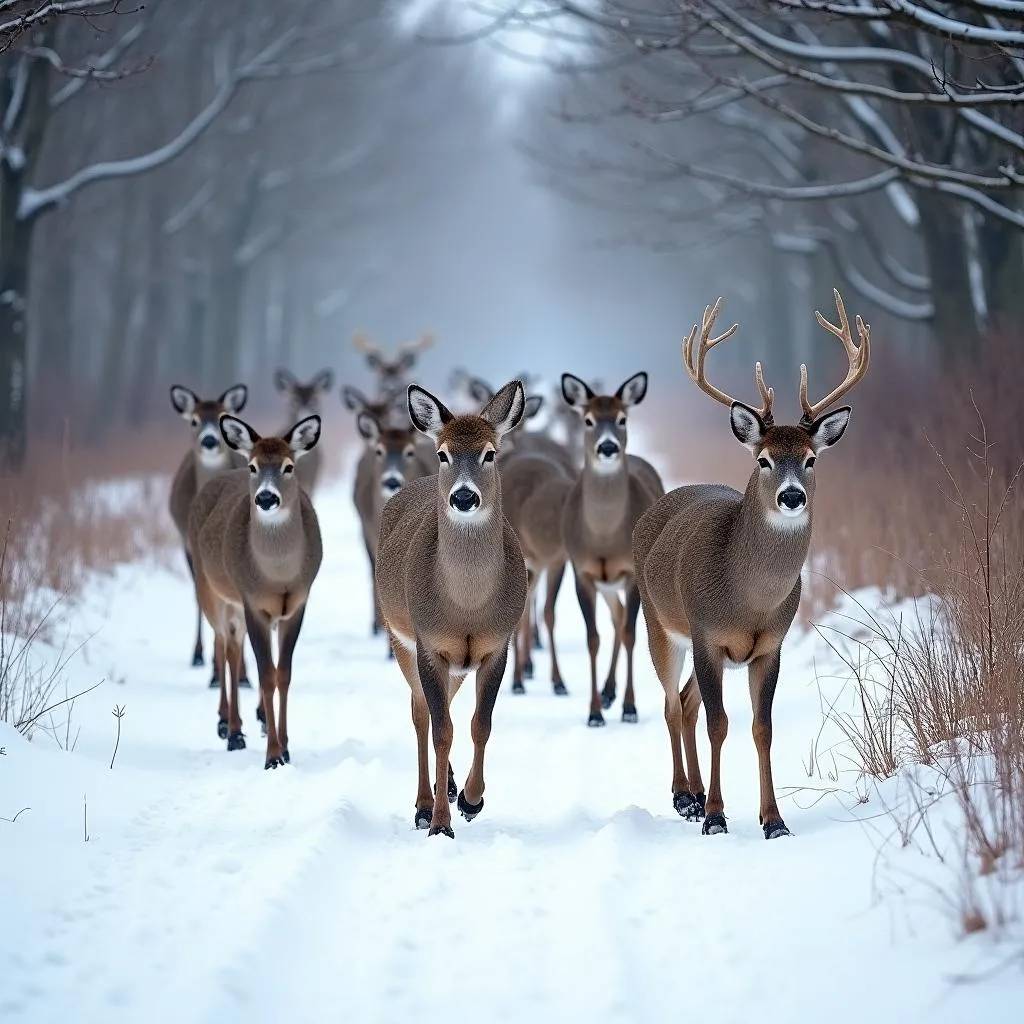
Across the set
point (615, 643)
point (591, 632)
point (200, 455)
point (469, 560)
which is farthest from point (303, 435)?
point (200, 455)

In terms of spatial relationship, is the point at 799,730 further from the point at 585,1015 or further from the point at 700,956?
the point at 585,1015

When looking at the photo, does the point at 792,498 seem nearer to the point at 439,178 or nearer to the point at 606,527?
the point at 606,527

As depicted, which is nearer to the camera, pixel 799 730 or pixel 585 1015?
pixel 585 1015

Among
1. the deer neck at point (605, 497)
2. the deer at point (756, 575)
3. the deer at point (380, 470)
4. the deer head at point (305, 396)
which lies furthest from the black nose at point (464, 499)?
the deer head at point (305, 396)

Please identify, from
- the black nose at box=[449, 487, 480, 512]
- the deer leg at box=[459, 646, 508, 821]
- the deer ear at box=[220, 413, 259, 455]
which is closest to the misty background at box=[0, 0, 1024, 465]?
the deer ear at box=[220, 413, 259, 455]

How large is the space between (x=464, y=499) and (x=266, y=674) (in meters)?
2.21

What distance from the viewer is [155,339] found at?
26672 mm

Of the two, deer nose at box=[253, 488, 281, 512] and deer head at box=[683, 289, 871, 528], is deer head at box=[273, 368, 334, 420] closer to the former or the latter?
deer nose at box=[253, 488, 281, 512]

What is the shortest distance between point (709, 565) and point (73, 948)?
10.0ft

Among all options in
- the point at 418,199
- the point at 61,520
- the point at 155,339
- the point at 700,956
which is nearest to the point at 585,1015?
the point at 700,956

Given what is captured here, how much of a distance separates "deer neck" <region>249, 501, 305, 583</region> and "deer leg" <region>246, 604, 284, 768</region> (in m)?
0.25

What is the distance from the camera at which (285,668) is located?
809 cm

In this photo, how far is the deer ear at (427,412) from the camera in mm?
6562

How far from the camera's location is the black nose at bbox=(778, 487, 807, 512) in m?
6.02
